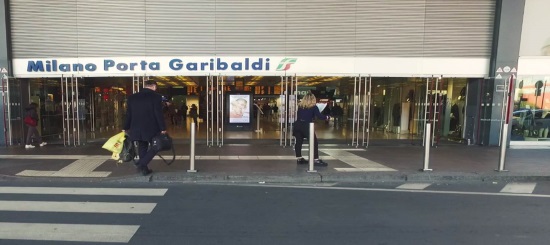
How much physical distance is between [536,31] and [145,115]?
12.8 metres

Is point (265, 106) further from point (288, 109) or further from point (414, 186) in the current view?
point (414, 186)

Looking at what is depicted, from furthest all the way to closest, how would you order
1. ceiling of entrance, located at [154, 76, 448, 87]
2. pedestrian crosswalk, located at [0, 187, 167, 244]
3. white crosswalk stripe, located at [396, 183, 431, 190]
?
ceiling of entrance, located at [154, 76, 448, 87] < white crosswalk stripe, located at [396, 183, 431, 190] < pedestrian crosswalk, located at [0, 187, 167, 244]

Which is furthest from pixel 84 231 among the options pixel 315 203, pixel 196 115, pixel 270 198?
pixel 196 115

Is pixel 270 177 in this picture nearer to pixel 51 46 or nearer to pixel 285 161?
pixel 285 161

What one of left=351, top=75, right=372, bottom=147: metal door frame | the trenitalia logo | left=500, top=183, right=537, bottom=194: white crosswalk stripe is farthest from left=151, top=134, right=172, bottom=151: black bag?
left=351, top=75, right=372, bottom=147: metal door frame

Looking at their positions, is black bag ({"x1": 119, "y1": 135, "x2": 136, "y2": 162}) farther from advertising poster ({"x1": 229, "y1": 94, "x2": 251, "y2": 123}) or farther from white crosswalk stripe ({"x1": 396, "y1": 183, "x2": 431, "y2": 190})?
advertising poster ({"x1": 229, "y1": 94, "x2": 251, "y2": 123})

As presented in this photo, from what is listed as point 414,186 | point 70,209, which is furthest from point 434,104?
point 70,209

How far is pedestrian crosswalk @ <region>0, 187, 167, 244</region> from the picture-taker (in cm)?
427

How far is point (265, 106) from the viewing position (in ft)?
62.6

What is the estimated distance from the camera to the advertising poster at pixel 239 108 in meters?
14.8

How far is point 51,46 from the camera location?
39.4 feet

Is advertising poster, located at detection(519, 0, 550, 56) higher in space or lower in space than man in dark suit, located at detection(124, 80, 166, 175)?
higher

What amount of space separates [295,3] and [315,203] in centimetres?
820

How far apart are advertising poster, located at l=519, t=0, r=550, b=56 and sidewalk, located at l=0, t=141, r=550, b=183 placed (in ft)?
11.1
